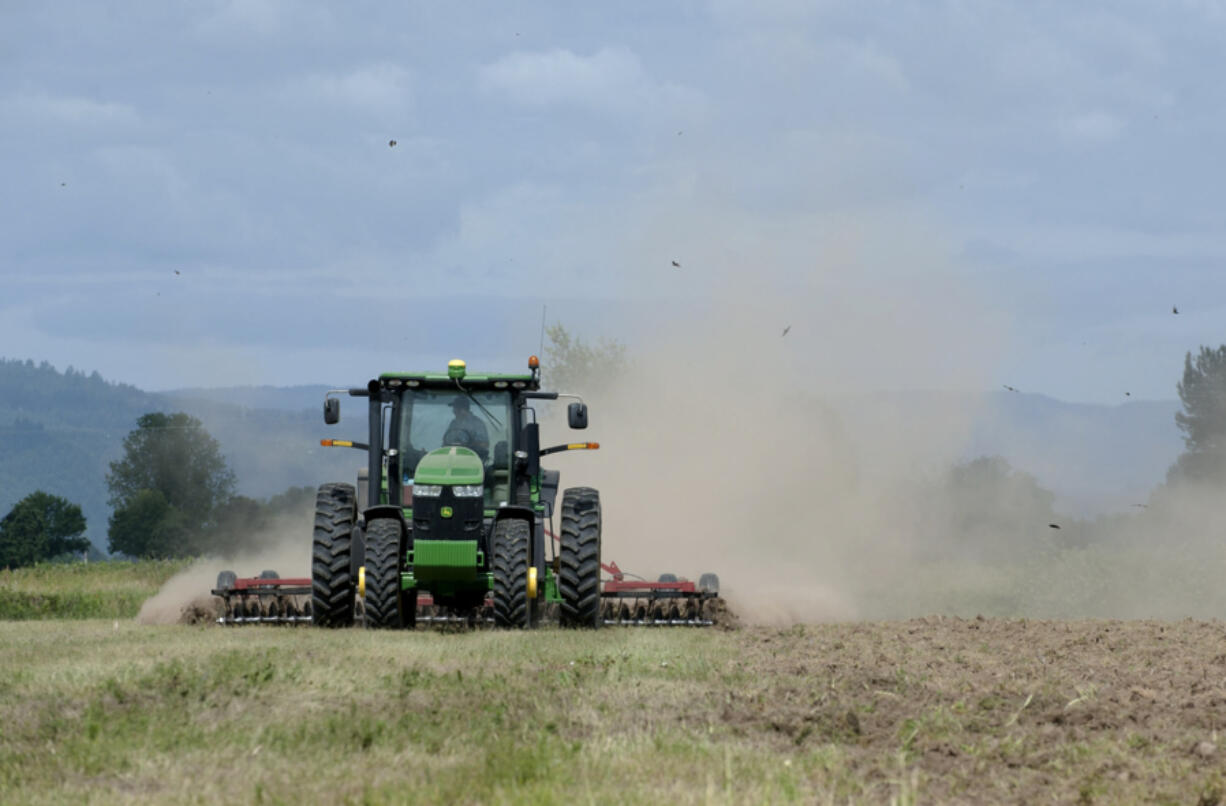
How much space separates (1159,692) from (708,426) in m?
30.6

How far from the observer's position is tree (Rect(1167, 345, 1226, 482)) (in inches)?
3597

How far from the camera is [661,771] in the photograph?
7738 mm

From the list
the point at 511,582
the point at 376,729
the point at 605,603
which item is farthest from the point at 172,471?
the point at 376,729

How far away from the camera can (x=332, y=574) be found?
17.4 metres

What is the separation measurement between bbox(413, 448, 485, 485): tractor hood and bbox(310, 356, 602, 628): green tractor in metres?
0.02

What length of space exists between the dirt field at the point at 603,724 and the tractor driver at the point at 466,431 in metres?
4.31

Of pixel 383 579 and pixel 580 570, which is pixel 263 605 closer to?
pixel 383 579

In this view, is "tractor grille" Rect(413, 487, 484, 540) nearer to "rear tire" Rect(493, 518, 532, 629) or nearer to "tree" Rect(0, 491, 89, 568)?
"rear tire" Rect(493, 518, 532, 629)

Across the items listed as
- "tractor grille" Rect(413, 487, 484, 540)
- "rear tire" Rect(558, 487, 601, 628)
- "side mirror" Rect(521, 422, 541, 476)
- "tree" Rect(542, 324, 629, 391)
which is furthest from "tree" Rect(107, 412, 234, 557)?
"tractor grille" Rect(413, 487, 484, 540)

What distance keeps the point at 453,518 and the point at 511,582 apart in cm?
109

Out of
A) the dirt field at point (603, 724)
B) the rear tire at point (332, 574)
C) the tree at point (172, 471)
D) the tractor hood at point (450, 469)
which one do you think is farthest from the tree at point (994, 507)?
the tree at point (172, 471)

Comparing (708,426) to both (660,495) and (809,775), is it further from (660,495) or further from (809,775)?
(809,775)

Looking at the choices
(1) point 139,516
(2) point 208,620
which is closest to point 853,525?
(2) point 208,620

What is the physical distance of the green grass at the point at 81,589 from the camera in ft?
101
